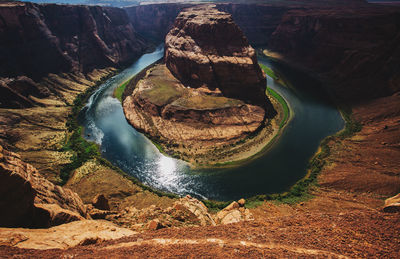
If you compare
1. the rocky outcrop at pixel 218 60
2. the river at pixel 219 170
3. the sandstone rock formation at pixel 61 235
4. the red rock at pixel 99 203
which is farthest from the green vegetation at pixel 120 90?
the sandstone rock formation at pixel 61 235

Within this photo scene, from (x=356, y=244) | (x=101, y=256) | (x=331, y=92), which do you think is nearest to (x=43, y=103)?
(x=101, y=256)

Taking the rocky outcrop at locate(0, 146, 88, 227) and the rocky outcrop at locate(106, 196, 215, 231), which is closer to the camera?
the rocky outcrop at locate(0, 146, 88, 227)

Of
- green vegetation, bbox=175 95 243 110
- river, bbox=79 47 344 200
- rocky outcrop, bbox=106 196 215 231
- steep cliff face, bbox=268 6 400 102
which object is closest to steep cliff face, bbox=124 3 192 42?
steep cliff face, bbox=268 6 400 102

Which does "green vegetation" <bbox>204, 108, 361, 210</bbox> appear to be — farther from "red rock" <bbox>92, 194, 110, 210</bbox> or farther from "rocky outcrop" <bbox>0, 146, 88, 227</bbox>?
"rocky outcrop" <bbox>0, 146, 88, 227</bbox>

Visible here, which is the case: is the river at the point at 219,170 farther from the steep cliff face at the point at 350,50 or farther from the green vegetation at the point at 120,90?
the steep cliff face at the point at 350,50

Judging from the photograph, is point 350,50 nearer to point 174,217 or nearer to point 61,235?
point 174,217

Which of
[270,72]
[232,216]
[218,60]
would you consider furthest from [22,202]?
[270,72]
